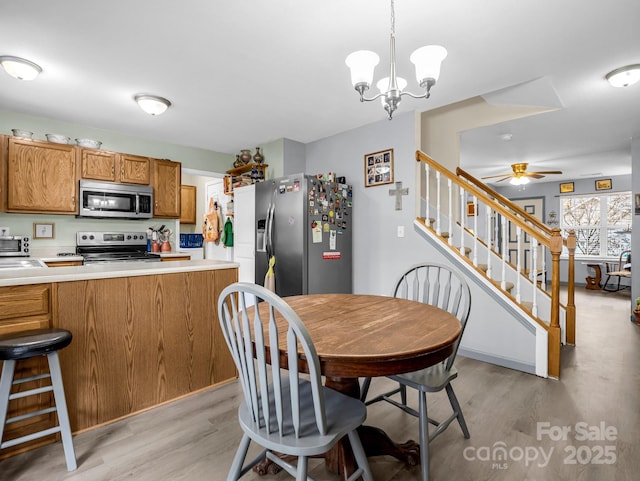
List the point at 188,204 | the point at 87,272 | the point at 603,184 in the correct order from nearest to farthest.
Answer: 1. the point at 87,272
2. the point at 188,204
3. the point at 603,184

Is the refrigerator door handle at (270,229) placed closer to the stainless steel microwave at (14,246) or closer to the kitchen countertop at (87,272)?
the kitchen countertop at (87,272)

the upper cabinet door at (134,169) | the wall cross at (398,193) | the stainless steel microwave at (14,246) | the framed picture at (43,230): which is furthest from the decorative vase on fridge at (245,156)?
the stainless steel microwave at (14,246)

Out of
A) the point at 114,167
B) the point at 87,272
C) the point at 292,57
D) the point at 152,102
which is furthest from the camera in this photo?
the point at 114,167

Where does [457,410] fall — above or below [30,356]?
below

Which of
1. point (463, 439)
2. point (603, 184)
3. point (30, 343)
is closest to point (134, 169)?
point (30, 343)

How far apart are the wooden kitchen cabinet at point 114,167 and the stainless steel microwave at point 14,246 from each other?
0.88 metres

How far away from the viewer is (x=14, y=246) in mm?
3361

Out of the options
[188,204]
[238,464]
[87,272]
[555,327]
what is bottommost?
[238,464]

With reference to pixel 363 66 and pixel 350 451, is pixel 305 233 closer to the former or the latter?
pixel 363 66

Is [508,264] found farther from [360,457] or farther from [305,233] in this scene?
[360,457]

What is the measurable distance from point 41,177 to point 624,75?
212 inches

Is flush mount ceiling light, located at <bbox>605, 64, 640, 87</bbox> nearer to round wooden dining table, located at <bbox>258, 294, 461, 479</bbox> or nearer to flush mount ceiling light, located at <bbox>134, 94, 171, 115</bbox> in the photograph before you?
round wooden dining table, located at <bbox>258, 294, 461, 479</bbox>

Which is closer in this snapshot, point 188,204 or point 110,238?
point 110,238

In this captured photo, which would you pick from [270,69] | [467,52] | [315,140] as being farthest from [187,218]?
[467,52]
